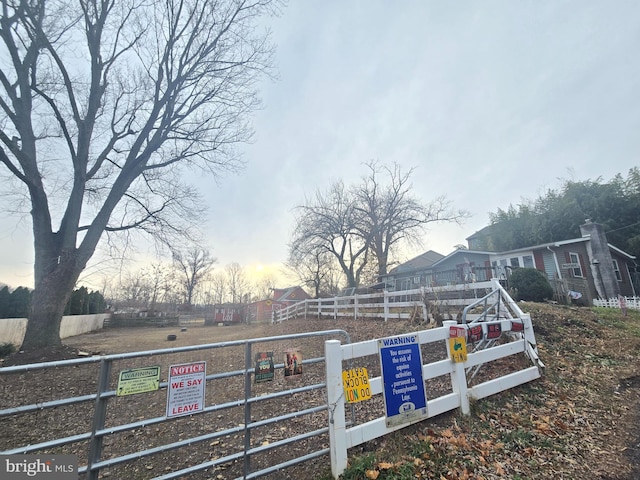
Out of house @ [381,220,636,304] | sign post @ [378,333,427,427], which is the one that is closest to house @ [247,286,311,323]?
house @ [381,220,636,304]

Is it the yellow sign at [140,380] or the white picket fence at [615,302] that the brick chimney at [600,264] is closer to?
the white picket fence at [615,302]

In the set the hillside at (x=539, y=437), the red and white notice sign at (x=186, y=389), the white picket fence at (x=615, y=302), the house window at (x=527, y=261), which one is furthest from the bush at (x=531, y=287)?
the red and white notice sign at (x=186, y=389)

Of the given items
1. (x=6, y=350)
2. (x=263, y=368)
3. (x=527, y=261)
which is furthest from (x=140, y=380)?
(x=527, y=261)

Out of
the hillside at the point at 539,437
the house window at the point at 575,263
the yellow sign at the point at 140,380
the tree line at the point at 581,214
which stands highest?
the tree line at the point at 581,214

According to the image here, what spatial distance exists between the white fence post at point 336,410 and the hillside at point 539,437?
16 cm

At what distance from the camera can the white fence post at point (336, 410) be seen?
2.84m

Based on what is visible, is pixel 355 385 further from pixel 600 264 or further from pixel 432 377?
pixel 600 264

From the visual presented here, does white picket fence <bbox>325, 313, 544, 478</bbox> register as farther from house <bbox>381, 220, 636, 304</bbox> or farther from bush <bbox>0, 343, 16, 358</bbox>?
bush <bbox>0, 343, 16, 358</bbox>

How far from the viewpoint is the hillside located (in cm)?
284

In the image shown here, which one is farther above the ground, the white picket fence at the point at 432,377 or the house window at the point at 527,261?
the house window at the point at 527,261

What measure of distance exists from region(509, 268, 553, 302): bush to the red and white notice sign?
13.6 meters

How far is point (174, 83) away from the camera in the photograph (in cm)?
1169

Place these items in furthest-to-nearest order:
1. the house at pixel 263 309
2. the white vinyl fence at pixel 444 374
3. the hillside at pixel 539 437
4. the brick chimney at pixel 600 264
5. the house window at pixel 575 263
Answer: the house at pixel 263 309 → the house window at pixel 575 263 → the brick chimney at pixel 600 264 → the white vinyl fence at pixel 444 374 → the hillside at pixel 539 437

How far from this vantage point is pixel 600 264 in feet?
56.3
